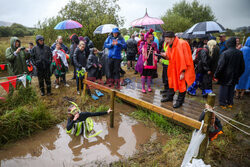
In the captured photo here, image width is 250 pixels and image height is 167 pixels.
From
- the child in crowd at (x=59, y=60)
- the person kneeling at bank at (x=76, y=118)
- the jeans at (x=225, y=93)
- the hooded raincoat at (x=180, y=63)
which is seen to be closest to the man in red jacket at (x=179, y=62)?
the hooded raincoat at (x=180, y=63)

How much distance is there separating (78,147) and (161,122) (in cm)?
217

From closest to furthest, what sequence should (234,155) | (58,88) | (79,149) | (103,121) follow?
(234,155) < (79,149) < (103,121) < (58,88)

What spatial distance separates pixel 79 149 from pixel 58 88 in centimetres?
379

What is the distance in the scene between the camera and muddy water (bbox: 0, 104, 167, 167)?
314 cm

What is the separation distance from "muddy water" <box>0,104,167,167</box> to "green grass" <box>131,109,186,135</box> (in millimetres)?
237

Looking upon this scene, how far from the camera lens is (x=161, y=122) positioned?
4230mm

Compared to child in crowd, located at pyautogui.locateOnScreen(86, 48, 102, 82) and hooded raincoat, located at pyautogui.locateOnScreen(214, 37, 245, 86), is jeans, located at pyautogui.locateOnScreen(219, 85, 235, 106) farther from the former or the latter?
child in crowd, located at pyautogui.locateOnScreen(86, 48, 102, 82)

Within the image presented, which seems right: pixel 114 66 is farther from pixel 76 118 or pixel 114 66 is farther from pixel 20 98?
pixel 20 98

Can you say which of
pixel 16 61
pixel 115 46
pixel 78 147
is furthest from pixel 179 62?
pixel 16 61

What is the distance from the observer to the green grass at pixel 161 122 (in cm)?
399

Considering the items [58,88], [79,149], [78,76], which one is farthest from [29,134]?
[58,88]

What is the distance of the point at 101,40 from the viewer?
38.7 feet

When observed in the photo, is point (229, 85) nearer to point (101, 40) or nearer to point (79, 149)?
point (79, 149)

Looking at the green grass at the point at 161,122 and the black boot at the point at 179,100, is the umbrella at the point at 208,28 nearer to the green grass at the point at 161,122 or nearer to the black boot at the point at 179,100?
the black boot at the point at 179,100
